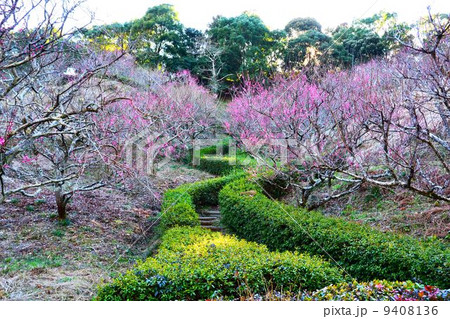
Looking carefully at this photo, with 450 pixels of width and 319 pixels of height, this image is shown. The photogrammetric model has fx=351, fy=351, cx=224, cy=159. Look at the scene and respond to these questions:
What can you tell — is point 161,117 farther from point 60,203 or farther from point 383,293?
point 383,293

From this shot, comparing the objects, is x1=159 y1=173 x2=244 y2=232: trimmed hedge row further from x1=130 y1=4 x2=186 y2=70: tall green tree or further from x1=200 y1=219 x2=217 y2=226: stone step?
x1=130 y1=4 x2=186 y2=70: tall green tree

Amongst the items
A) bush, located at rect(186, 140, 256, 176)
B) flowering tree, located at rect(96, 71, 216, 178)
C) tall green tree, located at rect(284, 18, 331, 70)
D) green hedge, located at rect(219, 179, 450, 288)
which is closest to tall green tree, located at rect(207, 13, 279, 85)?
tall green tree, located at rect(284, 18, 331, 70)

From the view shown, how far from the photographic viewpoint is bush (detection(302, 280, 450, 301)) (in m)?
2.95

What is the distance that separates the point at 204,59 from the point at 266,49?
3917mm

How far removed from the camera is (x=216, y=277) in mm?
3742

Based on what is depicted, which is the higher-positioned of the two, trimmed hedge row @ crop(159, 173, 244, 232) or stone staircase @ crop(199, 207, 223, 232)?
trimmed hedge row @ crop(159, 173, 244, 232)

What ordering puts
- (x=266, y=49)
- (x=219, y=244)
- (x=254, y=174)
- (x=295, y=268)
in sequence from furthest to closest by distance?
1. (x=266, y=49)
2. (x=254, y=174)
3. (x=219, y=244)
4. (x=295, y=268)

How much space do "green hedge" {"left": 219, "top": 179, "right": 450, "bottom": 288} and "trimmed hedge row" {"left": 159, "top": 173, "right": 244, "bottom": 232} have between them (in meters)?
1.24

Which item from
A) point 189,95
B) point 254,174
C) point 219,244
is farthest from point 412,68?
point 189,95

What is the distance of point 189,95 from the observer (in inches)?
604

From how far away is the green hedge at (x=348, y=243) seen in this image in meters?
4.32

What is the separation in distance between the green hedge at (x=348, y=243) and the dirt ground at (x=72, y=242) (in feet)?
7.08

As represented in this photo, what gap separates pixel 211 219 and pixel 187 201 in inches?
40.8
